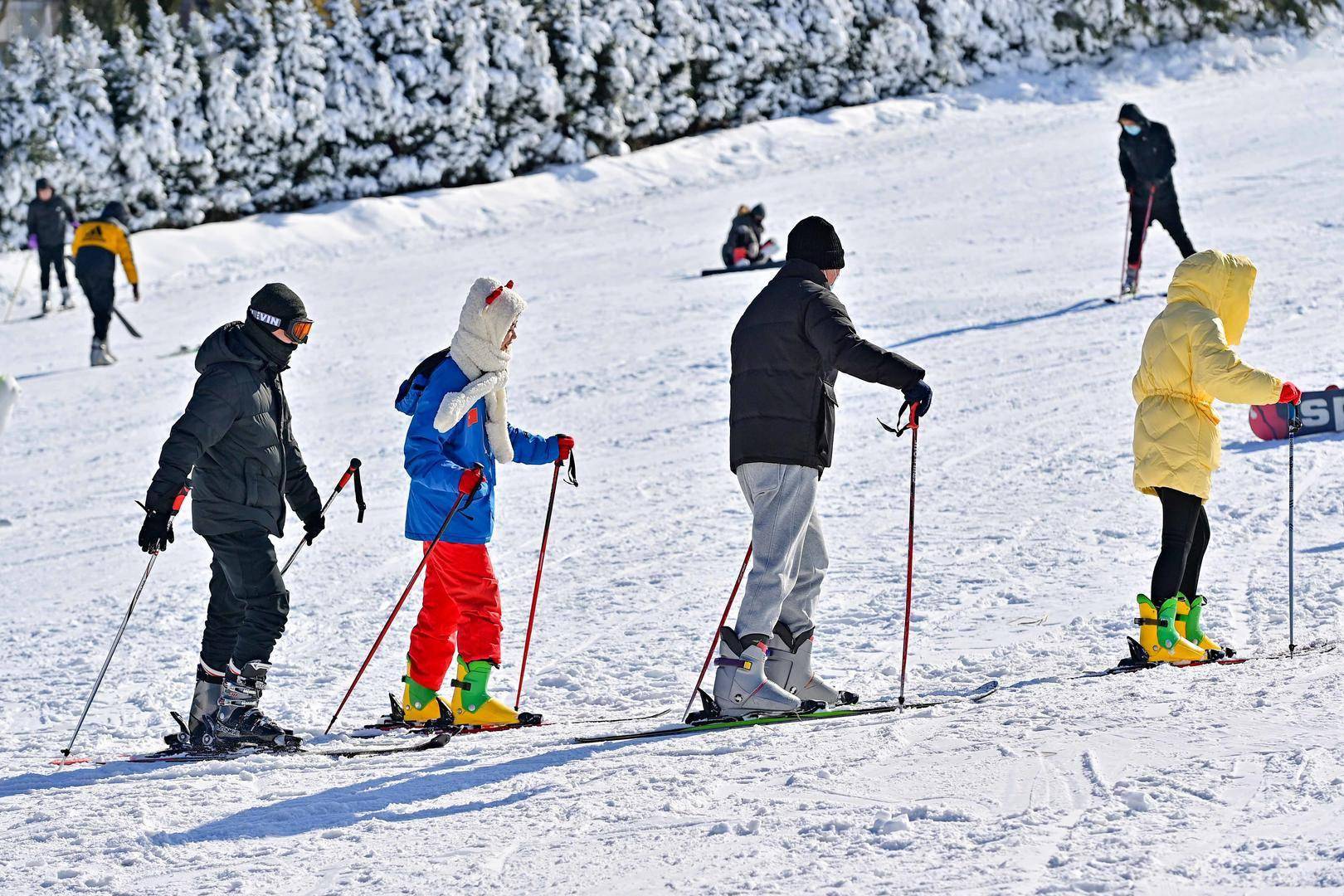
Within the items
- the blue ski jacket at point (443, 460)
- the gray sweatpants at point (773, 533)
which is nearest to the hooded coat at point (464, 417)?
the blue ski jacket at point (443, 460)

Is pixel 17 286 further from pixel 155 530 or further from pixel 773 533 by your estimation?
pixel 773 533

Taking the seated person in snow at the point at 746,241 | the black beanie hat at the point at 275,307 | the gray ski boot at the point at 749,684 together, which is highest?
the seated person in snow at the point at 746,241

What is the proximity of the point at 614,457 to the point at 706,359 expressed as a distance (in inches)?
95.5

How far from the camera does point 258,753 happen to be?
5.09 metres

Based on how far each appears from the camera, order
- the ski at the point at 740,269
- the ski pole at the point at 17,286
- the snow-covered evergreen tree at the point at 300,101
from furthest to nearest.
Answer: the snow-covered evergreen tree at the point at 300,101 → the ski pole at the point at 17,286 → the ski at the point at 740,269

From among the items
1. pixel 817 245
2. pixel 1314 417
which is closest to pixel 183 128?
pixel 1314 417

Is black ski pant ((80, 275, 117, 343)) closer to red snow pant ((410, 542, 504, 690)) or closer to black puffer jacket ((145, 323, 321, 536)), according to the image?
black puffer jacket ((145, 323, 321, 536))

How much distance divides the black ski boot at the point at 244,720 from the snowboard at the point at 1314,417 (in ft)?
19.2

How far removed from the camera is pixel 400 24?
20531mm

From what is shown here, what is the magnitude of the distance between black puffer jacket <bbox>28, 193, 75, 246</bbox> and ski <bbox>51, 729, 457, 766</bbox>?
11.8 meters

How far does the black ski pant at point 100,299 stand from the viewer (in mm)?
13391

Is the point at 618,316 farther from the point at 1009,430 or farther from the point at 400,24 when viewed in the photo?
the point at 400,24

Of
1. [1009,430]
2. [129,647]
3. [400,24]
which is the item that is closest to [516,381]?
[1009,430]

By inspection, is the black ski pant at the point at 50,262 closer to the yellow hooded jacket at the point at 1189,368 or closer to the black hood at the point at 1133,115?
the black hood at the point at 1133,115
